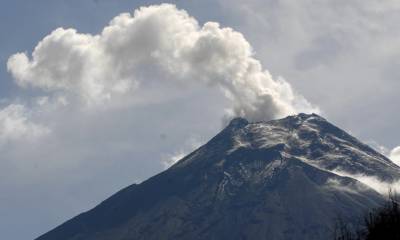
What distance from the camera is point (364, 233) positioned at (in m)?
102

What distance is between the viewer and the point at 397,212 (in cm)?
10000

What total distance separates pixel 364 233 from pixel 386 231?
6.18m

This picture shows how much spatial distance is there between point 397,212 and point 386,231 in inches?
197

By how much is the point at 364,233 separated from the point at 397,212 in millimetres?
→ 4918

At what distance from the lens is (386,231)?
315ft
